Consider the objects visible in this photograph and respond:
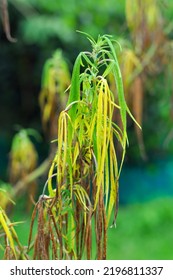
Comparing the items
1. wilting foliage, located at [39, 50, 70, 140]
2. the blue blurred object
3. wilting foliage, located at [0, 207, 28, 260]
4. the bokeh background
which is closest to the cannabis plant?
wilting foliage, located at [0, 207, 28, 260]

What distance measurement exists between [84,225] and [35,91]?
6796mm

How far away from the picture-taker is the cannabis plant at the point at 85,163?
105cm

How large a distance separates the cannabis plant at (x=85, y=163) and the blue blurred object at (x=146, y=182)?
6.10 m

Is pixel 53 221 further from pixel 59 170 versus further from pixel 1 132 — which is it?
pixel 1 132

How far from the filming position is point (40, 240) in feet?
3.73

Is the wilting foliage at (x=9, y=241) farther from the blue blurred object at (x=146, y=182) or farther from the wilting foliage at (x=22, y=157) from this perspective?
the blue blurred object at (x=146, y=182)

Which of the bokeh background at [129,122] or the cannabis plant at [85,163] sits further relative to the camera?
the bokeh background at [129,122]

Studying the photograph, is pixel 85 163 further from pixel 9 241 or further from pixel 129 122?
pixel 129 122

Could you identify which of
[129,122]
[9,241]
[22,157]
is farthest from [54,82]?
[129,122]

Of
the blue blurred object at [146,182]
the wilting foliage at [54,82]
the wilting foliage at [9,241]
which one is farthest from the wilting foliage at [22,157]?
the blue blurred object at [146,182]

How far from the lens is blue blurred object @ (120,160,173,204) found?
7.30m

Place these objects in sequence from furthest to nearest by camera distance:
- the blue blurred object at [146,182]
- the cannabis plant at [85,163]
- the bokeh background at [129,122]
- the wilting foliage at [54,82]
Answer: the blue blurred object at [146,182] → the bokeh background at [129,122] → the wilting foliage at [54,82] → the cannabis plant at [85,163]

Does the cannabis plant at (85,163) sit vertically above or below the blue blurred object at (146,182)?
below

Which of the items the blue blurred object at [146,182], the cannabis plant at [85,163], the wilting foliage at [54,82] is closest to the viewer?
the cannabis plant at [85,163]
